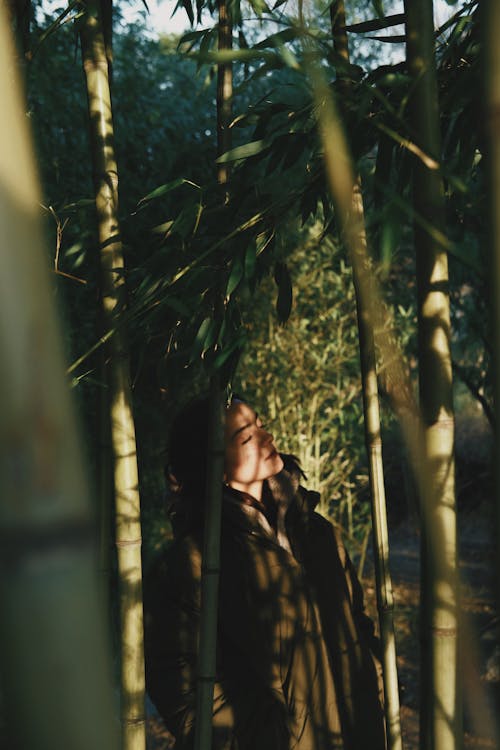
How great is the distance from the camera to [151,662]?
66.7 inches

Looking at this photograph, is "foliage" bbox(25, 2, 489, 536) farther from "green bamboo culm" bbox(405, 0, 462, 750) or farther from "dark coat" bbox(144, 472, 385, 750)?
"dark coat" bbox(144, 472, 385, 750)

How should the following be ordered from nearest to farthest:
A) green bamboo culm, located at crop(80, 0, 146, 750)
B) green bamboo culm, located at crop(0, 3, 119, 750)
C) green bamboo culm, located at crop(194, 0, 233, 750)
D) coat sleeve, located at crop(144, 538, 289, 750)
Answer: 1. green bamboo culm, located at crop(0, 3, 119, 750)
2. green bamboo culm, located at crop(80, 0, 146, 750)
3. green bamboo culm, located at crop(194, 0, 233, 750)
4. coat sleeve, located at crop(144, 538, 289, 750)

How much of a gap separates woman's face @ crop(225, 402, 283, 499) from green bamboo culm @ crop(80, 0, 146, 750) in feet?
1.64

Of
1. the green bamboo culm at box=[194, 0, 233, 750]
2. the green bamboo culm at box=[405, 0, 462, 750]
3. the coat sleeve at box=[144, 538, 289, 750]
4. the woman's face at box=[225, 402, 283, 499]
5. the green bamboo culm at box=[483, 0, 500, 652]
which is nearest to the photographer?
the green bamboo culm at box=[483, 0, 500, 652]

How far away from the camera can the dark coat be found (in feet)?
5.50

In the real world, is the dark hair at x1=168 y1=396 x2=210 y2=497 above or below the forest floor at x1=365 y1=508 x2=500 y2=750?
above

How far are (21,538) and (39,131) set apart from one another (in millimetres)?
3670

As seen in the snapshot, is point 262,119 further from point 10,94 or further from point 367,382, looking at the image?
point 10,94

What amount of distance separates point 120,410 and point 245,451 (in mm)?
549

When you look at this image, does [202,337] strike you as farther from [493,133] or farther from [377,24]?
[493,133]

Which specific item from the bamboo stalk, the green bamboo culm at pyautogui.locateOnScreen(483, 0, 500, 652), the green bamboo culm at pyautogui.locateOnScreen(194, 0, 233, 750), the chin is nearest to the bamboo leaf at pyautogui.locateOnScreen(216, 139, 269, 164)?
the green bamboo culm at pyautogui.locateOnScreen(194, 0, 233, 750)

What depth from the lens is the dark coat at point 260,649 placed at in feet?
5.50

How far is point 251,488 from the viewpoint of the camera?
5.97 feet

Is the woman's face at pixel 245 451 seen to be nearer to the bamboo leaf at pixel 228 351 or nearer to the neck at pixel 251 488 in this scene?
the neck at pixel 251 488
